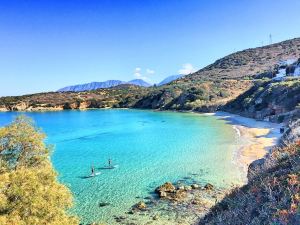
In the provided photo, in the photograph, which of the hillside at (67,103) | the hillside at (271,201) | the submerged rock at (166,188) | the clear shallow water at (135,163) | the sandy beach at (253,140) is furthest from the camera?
the hillside at (67,103)

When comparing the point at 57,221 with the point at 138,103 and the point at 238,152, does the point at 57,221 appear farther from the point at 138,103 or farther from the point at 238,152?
the point at 138,103

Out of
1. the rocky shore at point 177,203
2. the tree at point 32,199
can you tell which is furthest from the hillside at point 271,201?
the rocky shore at point 177,203

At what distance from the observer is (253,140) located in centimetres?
5694

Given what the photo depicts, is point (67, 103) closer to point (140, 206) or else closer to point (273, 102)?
point (273, 102)

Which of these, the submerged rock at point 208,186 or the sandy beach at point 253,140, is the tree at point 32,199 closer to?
the submerged rock at point 208,186

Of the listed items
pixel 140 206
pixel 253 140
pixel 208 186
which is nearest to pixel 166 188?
pixel 208 186

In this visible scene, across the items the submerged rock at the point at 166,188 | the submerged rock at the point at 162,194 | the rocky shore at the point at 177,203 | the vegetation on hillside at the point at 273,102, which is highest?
the vegetation on hillside at the point at 273,102

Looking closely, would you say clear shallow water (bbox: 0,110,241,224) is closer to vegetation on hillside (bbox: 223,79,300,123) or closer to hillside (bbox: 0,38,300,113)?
vegetation on hillside (bbox: 223,79,300,123)

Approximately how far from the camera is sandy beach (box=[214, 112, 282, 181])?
44.3m

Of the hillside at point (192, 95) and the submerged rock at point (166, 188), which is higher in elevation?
the hillside at point (192, 95)

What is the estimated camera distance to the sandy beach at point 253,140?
145 feet

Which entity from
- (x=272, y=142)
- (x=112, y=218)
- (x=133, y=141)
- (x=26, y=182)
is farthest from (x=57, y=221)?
(x=133, y=141)

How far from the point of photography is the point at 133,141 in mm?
65125

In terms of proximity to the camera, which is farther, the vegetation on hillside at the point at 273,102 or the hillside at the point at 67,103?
the hillside at the point at 67,103
